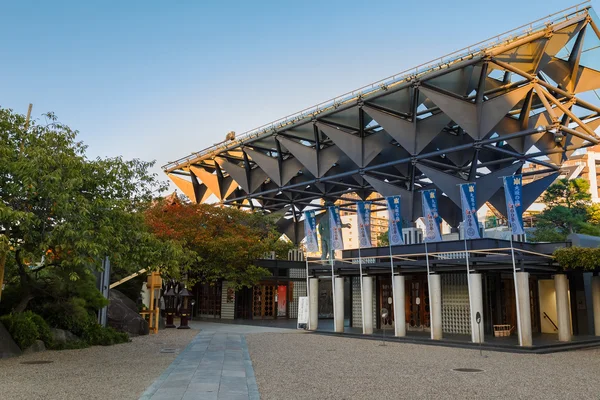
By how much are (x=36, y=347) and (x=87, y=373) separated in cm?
553

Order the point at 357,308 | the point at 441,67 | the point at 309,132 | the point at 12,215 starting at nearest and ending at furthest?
the point at 12,215 < the point at 357,308 < the point at 441,67 < the point at 309,132

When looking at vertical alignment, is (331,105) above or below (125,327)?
above

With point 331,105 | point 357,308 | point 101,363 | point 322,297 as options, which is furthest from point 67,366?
point 322,297

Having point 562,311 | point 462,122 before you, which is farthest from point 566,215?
point 562,311

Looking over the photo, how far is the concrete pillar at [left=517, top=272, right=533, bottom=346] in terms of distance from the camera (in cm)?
1984

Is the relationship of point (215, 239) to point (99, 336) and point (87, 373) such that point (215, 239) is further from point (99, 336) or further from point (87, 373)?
point (87, 373)

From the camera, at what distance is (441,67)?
33562 mm

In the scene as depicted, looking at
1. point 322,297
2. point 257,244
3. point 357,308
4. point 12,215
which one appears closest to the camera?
point 12,215

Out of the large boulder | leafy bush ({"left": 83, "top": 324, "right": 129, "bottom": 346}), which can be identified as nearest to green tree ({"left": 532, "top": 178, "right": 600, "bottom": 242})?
the large boulder

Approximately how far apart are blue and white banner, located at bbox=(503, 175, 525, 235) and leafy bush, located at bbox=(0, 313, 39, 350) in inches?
748

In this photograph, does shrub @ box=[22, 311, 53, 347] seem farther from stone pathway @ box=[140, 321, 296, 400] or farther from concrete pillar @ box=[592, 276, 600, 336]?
concrete pillar @ box=[592, 276, 600, 336]

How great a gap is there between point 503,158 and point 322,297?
67.8 ft

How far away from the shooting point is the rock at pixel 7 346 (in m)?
15.6

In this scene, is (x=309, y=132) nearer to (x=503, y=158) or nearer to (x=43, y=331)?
(x=503, y=158)
